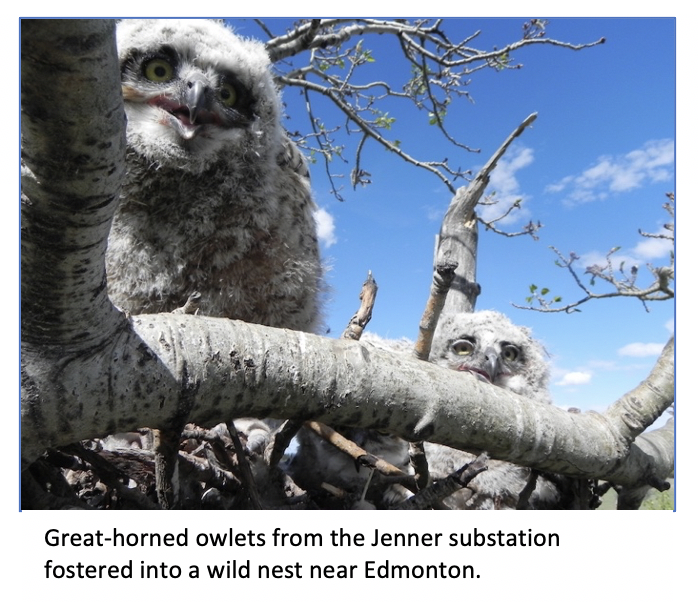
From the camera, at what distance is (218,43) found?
3.28m

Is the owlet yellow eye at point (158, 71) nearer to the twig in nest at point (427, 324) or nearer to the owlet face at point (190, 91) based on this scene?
the owlet face at point (190, 91)

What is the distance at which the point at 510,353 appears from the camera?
407cm

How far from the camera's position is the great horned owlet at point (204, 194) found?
277 cm

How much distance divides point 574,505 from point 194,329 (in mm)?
2051

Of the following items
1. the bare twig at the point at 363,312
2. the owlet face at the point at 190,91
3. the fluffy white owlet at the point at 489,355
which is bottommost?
the bare twig at the point at 363,312

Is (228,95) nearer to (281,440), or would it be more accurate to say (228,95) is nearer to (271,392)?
(281,440)

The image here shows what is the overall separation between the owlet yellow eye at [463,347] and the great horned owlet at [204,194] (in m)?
1.24

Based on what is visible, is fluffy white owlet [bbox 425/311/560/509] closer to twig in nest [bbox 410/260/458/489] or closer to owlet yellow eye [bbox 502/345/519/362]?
owlet yellow eye [bbox 502/345/519/362]

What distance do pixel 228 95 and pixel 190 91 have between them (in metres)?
0.35

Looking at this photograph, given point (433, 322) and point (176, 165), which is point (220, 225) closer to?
point (176, 165)

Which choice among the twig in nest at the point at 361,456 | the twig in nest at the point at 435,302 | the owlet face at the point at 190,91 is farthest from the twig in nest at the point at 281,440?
the owlet face at the point at 190,91

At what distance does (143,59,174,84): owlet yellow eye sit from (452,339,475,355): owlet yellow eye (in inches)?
95.9

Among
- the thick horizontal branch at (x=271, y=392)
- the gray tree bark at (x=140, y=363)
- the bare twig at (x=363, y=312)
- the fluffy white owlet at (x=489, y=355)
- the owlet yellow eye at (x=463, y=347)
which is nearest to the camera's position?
the gray tree bark at (x=140, y=363)

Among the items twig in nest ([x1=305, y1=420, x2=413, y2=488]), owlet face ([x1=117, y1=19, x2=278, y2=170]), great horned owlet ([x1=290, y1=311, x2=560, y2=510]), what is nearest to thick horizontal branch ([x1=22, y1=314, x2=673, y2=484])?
great horned owlet ([x1=290, y1=311, x2=560, y2=510])
